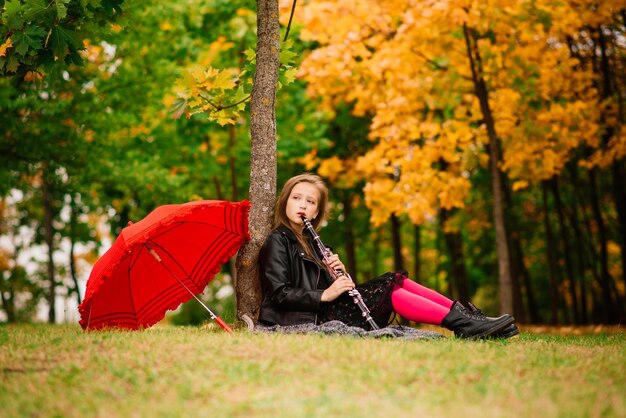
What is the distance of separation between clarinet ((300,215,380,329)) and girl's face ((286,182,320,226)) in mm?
73

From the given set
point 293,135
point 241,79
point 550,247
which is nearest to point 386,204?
point 293,135

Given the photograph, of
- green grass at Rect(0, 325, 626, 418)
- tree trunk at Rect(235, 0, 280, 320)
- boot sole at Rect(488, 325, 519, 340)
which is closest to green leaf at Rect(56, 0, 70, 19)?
tree trunk at Rect(235, 0, 280, 320)

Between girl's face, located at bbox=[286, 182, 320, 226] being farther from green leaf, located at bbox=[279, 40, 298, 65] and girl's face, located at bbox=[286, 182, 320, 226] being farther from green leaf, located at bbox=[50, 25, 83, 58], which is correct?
green leaf, located at bbox=[50, 25, 83, 58]

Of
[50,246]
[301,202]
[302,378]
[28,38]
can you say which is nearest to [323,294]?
[301,202]

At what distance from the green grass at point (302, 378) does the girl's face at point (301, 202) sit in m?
1.68

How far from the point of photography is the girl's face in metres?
6.78

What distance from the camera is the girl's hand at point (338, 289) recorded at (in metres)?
6.02

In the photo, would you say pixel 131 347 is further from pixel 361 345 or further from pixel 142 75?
pixel 142 75

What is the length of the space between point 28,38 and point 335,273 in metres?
3.64

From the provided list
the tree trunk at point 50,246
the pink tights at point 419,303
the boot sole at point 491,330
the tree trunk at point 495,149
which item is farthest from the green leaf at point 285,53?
the tree trunk at point 50,246

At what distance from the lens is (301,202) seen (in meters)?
6.77

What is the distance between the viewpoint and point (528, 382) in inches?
158

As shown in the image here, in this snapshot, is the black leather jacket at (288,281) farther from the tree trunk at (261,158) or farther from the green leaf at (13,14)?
the green leaf at (13,14)

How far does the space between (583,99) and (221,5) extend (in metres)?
7.60
